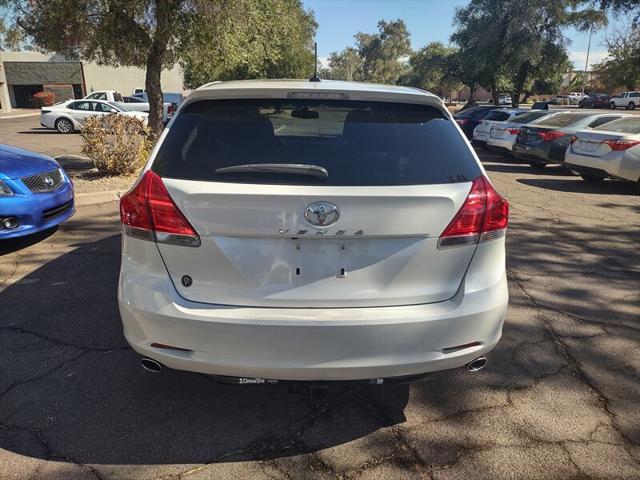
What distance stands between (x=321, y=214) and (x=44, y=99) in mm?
51808

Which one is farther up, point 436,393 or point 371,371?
point 371,371

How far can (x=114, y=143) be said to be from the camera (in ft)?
29.0

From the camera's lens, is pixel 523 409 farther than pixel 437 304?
Yes

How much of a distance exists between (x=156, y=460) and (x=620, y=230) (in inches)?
278

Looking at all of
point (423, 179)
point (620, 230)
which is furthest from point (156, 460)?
point (620, 230)

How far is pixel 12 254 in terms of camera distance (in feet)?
17.9

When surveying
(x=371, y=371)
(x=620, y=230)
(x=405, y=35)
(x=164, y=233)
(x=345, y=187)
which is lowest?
(x=620, y=230)

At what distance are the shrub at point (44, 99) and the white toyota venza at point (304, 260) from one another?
50747mm

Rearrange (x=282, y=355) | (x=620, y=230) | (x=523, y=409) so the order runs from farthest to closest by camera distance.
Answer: (x=620, y=230) → (x=523, y=409) → (x=282, y=355)

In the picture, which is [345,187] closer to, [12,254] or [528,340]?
[528,340]

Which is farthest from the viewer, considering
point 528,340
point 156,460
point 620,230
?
point 620,230

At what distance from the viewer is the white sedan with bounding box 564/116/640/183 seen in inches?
379

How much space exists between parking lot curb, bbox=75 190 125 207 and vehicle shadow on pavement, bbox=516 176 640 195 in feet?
27.6

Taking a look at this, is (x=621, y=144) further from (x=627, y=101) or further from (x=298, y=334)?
(x=627, y=101)
